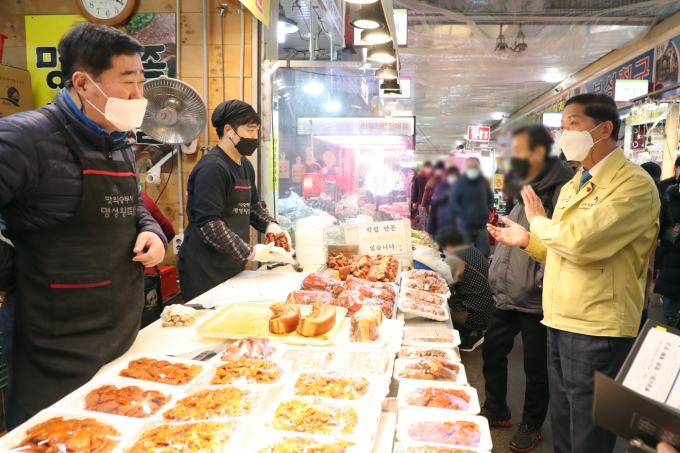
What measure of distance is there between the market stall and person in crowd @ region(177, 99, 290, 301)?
2.12 ft

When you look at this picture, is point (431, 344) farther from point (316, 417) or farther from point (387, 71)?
point (387, 71)

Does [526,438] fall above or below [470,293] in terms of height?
below

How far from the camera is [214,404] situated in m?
1.30

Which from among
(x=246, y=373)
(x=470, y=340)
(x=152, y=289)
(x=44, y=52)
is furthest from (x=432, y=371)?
(x=44, y=52)

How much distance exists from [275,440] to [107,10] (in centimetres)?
455

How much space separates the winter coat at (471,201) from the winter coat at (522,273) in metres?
1.87

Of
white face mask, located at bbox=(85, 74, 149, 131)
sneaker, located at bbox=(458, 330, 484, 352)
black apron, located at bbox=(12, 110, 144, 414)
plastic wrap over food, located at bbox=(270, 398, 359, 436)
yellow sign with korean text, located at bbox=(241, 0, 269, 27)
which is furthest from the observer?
sneaker, located at bbox=(458, 330, 484, 352)

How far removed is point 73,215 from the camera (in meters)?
1.57

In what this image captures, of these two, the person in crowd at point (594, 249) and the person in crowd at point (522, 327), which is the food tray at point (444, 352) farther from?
the person in crowd at point (522, 327)

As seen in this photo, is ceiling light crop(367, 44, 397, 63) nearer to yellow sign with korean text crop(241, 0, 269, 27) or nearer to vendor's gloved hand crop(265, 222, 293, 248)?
yellow sign with korean text crop(241, 0, 269, 27)

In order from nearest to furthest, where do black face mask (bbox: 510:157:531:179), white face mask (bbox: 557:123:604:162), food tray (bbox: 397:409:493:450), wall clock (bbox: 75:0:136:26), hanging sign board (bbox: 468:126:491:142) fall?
black face mask (bbox: 510:157:531:179) < hanging sign board (bbox: 468:126:491:142) < food tray (bbox: 397:409:493:450) < white face mask (bbox: 557:123:604:162) < wall clock (bbox: 75:0:136:26)

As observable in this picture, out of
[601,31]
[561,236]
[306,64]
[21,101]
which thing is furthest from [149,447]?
[601,31]

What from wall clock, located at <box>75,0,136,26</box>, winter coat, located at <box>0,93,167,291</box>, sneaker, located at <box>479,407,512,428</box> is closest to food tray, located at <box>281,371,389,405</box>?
winter coat, located at <box>0,93,167,291</box>

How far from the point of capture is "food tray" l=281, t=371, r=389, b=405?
1388 mm
